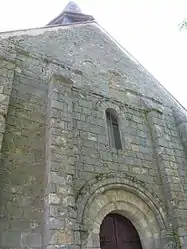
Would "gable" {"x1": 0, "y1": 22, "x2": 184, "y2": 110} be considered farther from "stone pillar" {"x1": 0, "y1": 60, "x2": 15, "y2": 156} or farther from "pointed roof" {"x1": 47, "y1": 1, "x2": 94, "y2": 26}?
"pointed roof" {"x1": 47, "y1": 1, "x2": 94, "y2": 26}

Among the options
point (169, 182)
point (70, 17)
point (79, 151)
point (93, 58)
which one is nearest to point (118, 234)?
point (169, 182)

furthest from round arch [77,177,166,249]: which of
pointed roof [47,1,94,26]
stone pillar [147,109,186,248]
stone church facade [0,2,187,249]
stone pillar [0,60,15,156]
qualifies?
pointed roof [47,1,94,26]

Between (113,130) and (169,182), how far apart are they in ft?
5.60

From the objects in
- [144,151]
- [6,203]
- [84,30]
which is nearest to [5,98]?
[6,203]

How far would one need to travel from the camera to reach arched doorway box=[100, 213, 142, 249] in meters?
4.96

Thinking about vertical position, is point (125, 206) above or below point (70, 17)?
below

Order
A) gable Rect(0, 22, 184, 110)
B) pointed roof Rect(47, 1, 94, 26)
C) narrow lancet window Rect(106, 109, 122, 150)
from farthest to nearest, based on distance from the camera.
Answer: pointed roof Rect(47, 1, 94, 26)
gable Rect(0, 22, 184, 110)
narrow lancet window Rect(106, 109, 122, 150)

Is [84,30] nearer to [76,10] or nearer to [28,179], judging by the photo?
[76,10]

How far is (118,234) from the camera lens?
516cm

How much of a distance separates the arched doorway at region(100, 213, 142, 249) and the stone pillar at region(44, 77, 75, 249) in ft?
4.05

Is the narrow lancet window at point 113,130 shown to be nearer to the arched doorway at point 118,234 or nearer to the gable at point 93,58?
the gable at point 93,58

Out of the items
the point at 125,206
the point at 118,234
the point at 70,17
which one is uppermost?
the point at 70,17

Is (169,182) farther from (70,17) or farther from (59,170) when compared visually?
(70,17)

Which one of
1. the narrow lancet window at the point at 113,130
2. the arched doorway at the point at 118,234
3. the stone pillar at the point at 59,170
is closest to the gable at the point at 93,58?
the narrow lancet window at the point at 113,130
